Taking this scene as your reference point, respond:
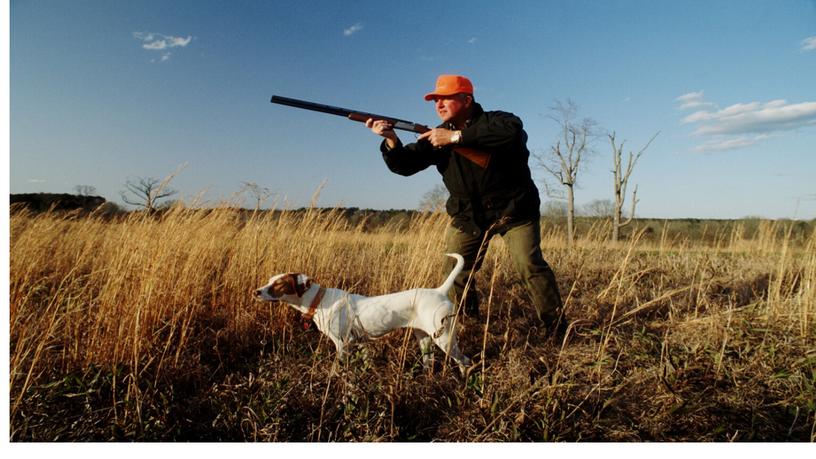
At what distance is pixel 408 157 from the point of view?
2.79m

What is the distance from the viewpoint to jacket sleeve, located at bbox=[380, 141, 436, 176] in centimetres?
275

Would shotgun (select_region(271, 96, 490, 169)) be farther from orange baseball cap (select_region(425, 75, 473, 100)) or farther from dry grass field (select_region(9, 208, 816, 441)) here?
dry grass field (select_region(9, 208, 816, 441))

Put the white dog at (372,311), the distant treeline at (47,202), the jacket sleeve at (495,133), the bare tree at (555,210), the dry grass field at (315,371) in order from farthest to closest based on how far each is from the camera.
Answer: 1. the bare tree at (555,210)
2. the distant treeline at (47,202)
3. the jacket sleeve at (495,133)
4. the white dog at (372,311)
5. the dry grass field at (315,371)

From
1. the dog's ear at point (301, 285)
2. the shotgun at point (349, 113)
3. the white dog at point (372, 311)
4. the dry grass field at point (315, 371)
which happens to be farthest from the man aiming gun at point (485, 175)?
the dog's ear at point (301, 285)

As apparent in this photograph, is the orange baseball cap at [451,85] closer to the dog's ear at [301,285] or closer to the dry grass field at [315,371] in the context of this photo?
the dry grass field at [315,371]

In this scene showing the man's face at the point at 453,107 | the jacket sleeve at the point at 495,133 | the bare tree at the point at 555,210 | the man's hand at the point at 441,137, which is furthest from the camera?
the bare tree at the point at 555,210

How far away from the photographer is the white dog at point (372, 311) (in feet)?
6.84

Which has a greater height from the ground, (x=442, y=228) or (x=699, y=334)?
(x=442, y=228)

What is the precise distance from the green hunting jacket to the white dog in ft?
2.58

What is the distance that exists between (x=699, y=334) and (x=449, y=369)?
6.93 feet

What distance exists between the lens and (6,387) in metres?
1.72
